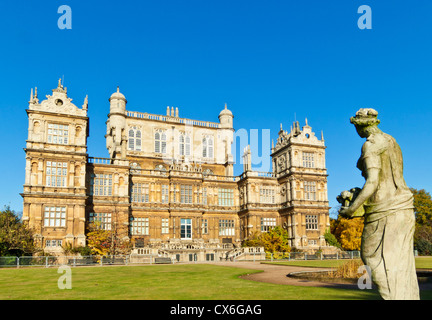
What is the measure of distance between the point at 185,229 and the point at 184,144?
15443mm

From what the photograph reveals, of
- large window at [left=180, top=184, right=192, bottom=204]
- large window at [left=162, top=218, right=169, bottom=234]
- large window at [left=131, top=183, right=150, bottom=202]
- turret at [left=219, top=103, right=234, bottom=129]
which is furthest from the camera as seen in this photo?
turret at [left=219, top=103, right=234, bottom=129]

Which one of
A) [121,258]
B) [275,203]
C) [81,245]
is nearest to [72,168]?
[81,245]

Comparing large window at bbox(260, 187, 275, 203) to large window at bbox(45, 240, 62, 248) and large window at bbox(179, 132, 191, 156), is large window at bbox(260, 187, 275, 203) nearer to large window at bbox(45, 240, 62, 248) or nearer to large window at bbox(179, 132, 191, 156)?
large window at bbox(179, 132, 191, 156)

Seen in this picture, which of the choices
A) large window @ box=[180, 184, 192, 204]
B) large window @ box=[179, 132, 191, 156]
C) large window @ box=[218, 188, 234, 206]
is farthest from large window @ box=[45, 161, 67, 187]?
large window @ box=[218, 188, 234, 206]

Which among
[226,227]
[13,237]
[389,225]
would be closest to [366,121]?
[389,225]

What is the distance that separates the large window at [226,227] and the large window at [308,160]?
14.2m

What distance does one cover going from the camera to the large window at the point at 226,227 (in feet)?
186

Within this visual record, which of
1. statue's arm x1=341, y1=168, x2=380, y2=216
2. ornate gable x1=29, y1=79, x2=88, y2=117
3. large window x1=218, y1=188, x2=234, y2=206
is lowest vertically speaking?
statue's arm x1=341, y1=168, x2=380, y2=216

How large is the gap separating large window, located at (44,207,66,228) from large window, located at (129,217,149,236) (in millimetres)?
9199

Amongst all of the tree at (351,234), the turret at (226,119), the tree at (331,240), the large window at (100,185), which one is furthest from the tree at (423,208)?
the large window at (100,185)

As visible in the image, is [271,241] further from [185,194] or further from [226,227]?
[185,194]

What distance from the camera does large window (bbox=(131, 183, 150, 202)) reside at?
52.1 m
